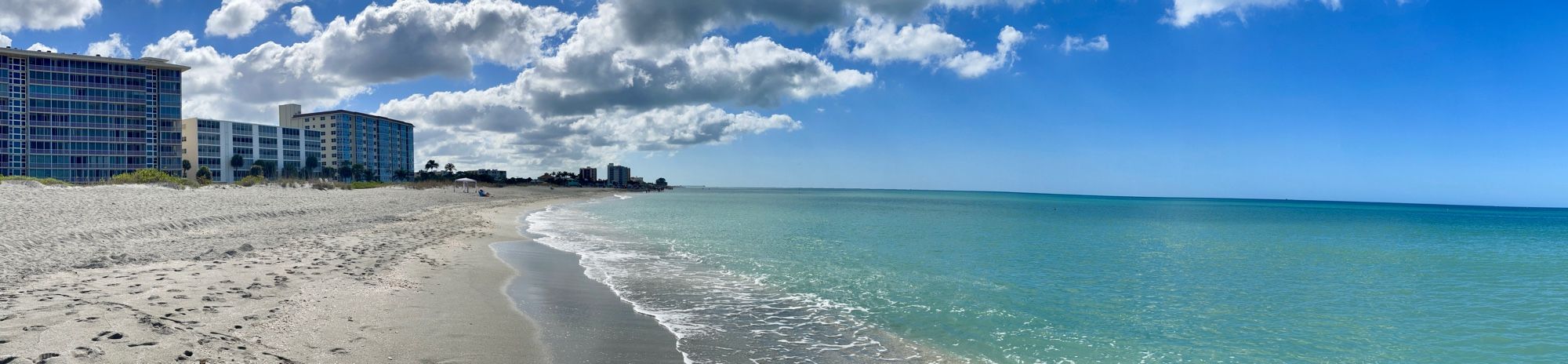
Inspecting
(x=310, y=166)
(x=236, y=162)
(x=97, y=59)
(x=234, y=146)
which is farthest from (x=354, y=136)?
(x=97, y=59)

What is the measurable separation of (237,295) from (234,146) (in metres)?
134

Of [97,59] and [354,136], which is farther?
[354,136]

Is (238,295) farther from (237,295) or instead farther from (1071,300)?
(1071,300)

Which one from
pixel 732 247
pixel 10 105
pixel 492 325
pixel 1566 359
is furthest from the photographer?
pixel 10 105

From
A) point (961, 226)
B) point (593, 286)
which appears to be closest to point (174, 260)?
point (593, 286)

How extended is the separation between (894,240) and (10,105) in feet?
411

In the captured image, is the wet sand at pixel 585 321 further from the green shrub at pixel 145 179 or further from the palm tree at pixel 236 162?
the palm tree at pixel 236 162

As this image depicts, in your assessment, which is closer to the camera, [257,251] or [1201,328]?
[1201,328]

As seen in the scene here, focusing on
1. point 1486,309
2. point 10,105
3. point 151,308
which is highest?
point 10,105

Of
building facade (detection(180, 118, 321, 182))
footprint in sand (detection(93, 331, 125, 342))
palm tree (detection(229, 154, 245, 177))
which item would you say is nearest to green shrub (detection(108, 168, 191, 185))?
building facade (detection(180, 118, 321, 182))

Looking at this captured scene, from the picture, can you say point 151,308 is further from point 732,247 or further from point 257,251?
point 732,247

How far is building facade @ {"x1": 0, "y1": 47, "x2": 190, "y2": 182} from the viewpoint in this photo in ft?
299

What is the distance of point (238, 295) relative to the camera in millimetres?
9773

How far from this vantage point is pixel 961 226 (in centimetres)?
4312
